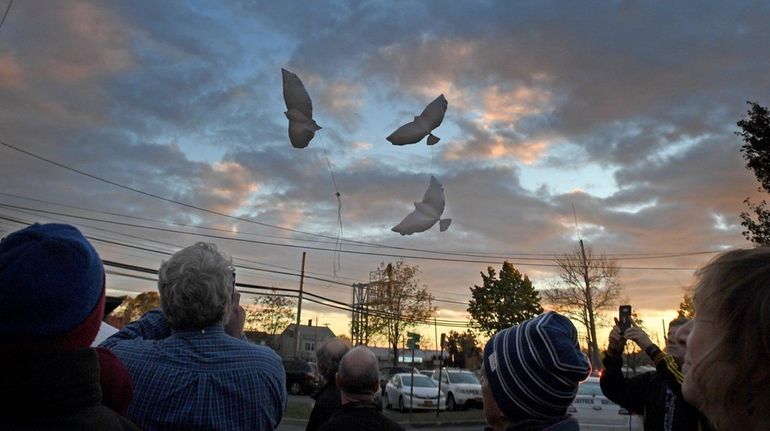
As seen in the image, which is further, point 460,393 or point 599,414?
point 460,393

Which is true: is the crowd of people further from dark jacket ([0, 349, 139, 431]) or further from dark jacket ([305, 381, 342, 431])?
dark jacket ([305, 381, 342, 431])

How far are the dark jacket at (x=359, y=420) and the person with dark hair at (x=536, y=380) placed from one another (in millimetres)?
871

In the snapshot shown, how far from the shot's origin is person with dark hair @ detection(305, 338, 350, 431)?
333cm

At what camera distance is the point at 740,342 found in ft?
3.70

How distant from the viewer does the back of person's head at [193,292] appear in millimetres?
2037

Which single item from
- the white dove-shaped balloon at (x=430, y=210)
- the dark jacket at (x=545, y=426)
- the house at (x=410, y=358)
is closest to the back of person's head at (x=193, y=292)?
the dark jacket at (x=545, y=426)

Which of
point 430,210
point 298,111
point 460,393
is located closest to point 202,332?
point 298,111

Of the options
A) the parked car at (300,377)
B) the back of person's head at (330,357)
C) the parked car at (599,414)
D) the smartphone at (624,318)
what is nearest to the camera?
the back of person's head at (330,357)

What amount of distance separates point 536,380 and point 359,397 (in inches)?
50.5

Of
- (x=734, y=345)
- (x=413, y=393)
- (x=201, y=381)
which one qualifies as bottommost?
(x=413, y=393)

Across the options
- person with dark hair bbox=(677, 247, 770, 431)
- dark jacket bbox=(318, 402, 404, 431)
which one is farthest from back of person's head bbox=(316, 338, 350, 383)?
person with dark hair bbox=(677, 247, 770, 431)

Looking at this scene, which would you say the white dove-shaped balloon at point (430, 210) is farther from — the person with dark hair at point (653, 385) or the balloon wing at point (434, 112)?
the person with dark hair at point (653, 385)

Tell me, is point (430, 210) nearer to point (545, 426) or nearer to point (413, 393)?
point (545, 426)

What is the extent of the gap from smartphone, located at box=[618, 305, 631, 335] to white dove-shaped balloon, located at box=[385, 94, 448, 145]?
6.21 feet
